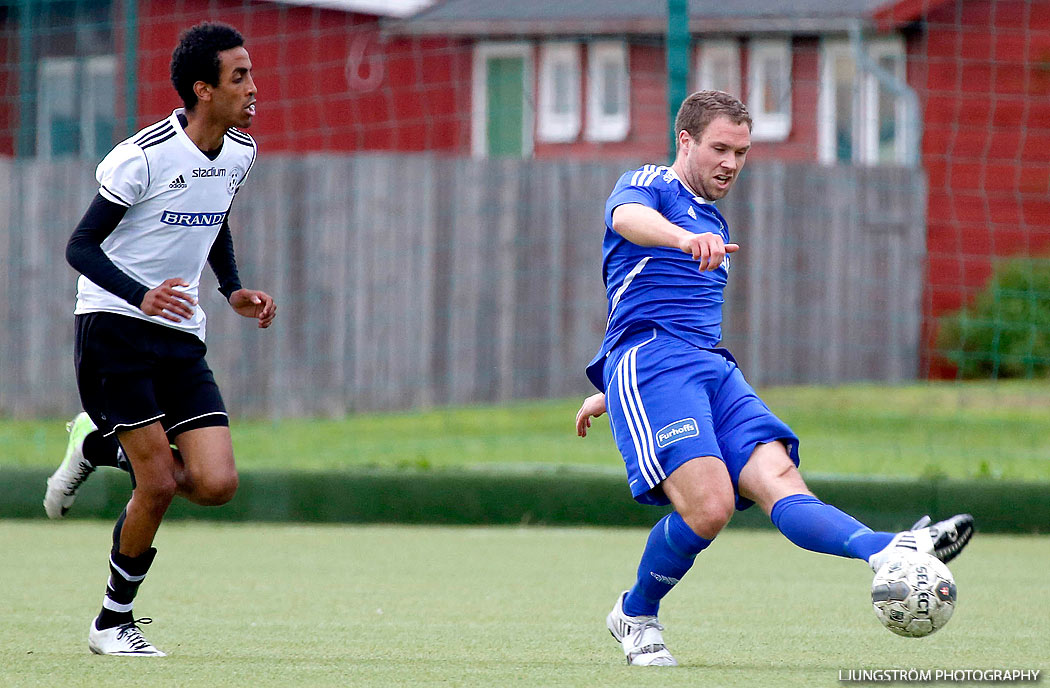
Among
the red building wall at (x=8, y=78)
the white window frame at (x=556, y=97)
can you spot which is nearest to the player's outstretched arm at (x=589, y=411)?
the red building wall at (x=8, y=78)

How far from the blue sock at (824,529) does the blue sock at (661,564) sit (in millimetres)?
329

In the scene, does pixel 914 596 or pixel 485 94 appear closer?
pixel 914 596

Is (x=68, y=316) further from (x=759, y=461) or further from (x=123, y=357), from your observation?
(x=759, y=461)

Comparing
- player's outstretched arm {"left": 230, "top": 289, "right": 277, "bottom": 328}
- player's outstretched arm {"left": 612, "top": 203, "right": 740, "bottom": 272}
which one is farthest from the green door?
player's outstretched arm {"left": 612, "top": 203, "right": 740, "bottom": 272}

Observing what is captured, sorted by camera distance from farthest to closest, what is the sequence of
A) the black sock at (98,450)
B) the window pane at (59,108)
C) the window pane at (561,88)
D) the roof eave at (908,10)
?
the window pane at (561,88) → the roof eave at (908,10) → the window pane at (59,108) → the black sock at (98,450)

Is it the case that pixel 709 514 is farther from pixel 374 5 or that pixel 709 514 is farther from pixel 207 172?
pixel 374 5

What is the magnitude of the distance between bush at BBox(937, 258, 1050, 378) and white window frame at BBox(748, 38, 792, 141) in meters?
5.81

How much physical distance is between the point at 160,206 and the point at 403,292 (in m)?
7.98

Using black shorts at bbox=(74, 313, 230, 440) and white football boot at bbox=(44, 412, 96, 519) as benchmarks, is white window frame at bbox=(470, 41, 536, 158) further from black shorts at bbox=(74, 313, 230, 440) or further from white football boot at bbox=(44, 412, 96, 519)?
black shorts at bbox=(74, 313, 230, 440)

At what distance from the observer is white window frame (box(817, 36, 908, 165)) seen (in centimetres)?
1842

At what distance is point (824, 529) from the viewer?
169 inches

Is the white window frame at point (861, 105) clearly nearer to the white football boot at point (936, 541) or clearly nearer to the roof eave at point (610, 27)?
the roof eave at point (610, 27)

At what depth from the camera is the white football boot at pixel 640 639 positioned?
15.1 ft

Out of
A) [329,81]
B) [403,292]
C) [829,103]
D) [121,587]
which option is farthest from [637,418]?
[329,81]
